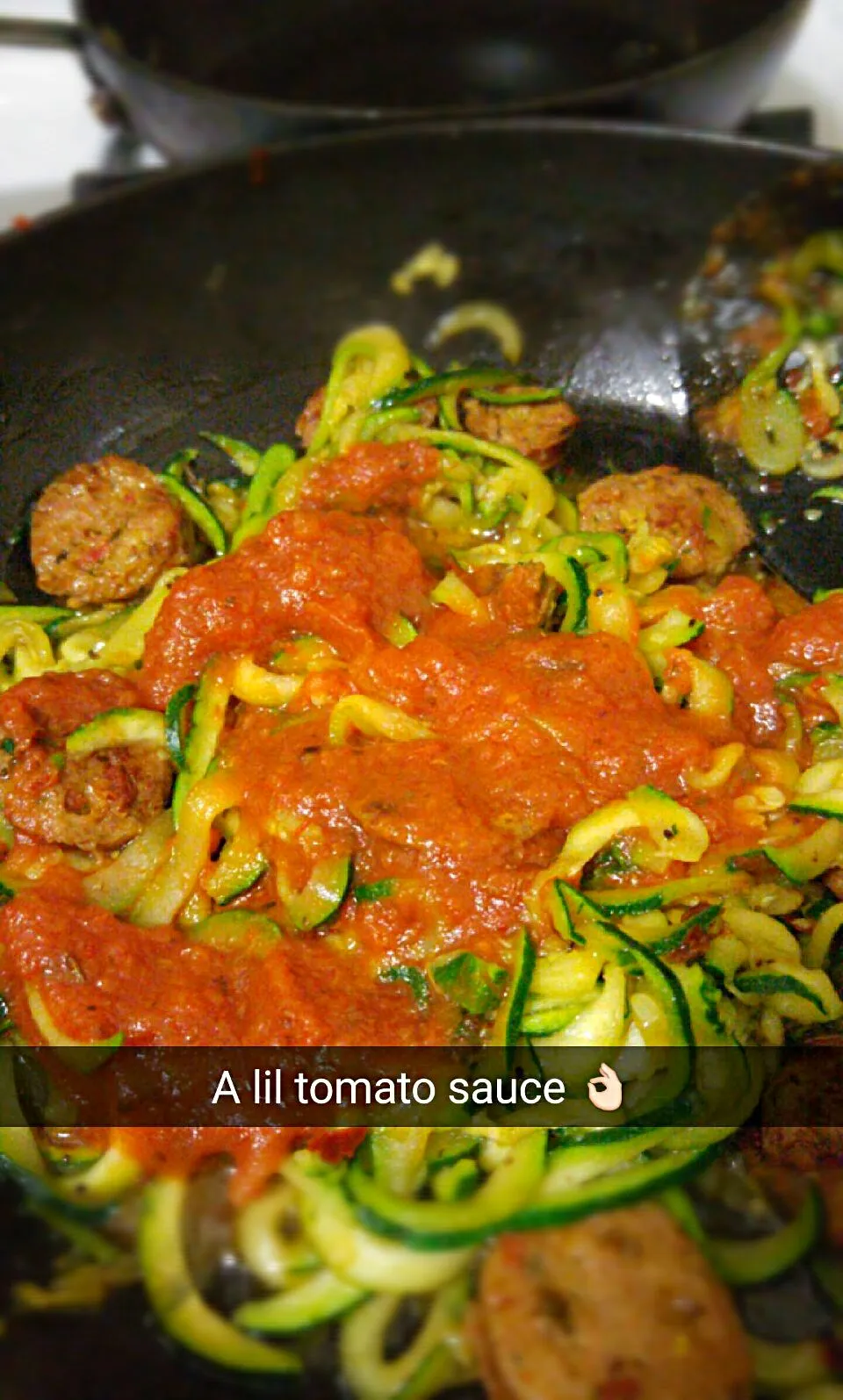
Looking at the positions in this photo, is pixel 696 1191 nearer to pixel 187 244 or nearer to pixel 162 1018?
pixel 162 1018

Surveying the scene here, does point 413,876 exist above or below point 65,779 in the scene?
below

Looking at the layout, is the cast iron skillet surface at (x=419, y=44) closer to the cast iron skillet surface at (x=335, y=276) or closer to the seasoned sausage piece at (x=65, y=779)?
the cast iron skillet surface at (x=335, y=276)

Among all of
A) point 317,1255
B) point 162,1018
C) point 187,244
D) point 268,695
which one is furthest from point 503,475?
point 317,1255

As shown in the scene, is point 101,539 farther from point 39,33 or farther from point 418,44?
point 418,44

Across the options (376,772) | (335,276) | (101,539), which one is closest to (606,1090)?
(376,772)

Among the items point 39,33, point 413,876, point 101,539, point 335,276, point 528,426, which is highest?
point 39,33
